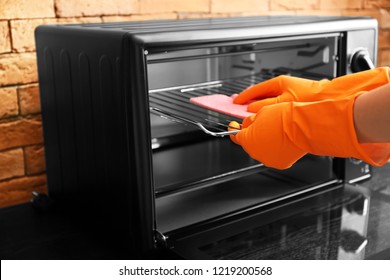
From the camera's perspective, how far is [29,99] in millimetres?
1392

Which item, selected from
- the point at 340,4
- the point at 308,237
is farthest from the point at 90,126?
the point at 340,4

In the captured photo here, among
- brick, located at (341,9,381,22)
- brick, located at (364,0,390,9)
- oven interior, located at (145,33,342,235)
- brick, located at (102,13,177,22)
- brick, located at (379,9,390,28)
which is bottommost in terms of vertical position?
oven interior, located at (145,33,342,235)

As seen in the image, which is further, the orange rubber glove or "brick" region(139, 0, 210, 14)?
"brick" region(139, 0, 210, 14)

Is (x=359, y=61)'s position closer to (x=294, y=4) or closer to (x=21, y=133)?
(x=294, y=4)

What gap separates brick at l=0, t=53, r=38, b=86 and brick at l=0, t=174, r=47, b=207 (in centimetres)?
26

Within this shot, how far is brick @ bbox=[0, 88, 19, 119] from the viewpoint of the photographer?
52.9 inches

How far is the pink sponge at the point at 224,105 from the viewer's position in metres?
1.09

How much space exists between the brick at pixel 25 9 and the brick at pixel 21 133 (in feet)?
0.87

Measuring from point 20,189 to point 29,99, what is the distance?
0.24 m

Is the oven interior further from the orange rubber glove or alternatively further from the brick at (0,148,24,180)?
the brick at (0,148,24,180)

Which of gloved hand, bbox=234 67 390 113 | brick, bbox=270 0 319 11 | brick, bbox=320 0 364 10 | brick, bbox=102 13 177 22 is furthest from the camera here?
brick, bbox=320 0 364 10

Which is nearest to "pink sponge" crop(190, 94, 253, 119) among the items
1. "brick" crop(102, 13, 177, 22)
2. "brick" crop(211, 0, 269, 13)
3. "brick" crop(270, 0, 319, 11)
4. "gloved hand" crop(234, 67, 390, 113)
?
"gloved hand" crop(234, 67, 390, 113)

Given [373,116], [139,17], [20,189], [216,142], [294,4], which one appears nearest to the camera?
[373,116]
